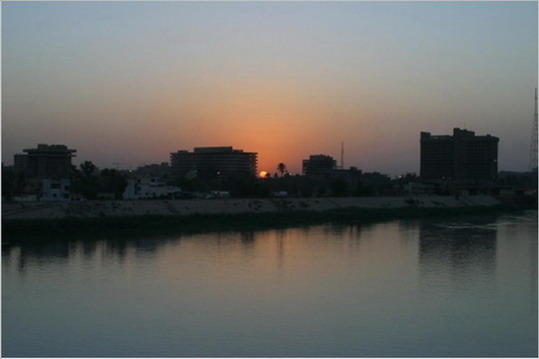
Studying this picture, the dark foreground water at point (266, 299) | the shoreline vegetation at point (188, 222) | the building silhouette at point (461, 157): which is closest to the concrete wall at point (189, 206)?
the shoreline vegetation at point (188, 222)

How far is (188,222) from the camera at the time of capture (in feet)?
47.2

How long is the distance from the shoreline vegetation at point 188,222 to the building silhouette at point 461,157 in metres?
21.2

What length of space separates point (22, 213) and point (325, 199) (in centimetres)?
990

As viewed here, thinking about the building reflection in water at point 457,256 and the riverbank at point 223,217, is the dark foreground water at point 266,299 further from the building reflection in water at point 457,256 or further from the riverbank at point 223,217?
the riverbank at point 223,217

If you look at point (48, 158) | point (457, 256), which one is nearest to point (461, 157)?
point (48, 158)

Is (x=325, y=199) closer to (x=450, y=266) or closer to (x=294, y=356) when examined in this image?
(x=450, y=266)

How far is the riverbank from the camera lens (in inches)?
475

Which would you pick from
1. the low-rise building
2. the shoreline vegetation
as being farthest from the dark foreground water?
the low-rise building

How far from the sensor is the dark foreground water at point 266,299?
503 cm

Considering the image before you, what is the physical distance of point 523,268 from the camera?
8.77 meters

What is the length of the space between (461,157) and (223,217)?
96.3ft

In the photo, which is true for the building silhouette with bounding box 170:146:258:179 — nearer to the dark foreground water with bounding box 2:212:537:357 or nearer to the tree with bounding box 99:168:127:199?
the tree with bounding box 99:168:127:199

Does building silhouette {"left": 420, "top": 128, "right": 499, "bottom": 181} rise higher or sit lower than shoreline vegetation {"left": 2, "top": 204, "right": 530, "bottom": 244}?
higher

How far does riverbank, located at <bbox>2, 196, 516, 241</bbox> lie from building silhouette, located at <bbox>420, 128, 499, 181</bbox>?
59.0ft
